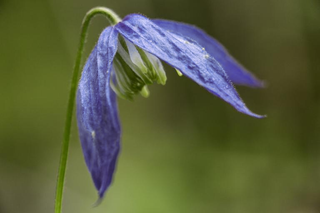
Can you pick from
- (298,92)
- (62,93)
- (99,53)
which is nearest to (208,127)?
(298,92)

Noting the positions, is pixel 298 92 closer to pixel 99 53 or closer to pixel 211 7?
pixel 211 7

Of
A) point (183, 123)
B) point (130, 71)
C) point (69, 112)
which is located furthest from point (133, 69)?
point (183, 123)

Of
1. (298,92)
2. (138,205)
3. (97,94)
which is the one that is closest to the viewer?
(97,94)

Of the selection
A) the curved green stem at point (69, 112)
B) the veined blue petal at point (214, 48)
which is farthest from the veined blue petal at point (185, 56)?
the veined blue petal at point (214, 48)

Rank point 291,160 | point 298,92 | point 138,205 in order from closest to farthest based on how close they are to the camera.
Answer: point 138,205 < point 291,160 < point 298,92

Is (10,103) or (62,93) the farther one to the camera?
(62,93)

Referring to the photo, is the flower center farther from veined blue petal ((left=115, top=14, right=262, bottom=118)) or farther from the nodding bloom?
veined blue petal ((left=115, top=14, right=262, bottom=118))
